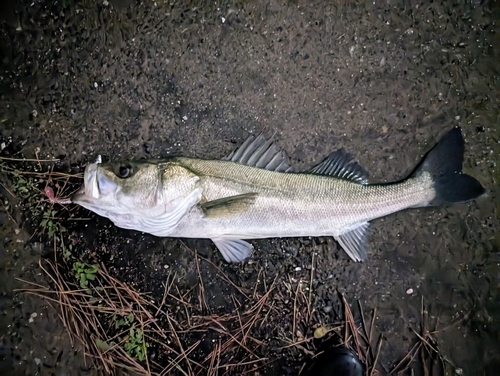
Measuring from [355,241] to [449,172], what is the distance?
2.73 feet

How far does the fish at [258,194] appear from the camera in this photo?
279 centimetres

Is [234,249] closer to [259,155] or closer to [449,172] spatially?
[259,155]

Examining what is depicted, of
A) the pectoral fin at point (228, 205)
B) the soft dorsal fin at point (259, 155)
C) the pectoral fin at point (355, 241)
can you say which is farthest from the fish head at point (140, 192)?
the pectoral fin at point (355, 241)

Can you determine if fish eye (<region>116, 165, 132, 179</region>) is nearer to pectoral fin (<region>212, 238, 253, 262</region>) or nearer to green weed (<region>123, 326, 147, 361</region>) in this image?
pectoral fin (<region>212, 238, 253, 262</region>)

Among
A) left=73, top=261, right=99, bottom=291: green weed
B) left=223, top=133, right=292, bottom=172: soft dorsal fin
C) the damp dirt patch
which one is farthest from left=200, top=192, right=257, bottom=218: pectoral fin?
left=73, top=261, right=99, bottom=291: green weed

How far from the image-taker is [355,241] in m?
3.14

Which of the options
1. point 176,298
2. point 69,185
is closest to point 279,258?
point 176,298

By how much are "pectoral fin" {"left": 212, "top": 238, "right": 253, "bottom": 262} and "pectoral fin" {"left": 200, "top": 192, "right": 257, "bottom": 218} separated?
0.95 feet

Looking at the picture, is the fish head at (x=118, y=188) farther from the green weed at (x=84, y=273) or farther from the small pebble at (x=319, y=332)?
the small pebble at (x=319, y=332)

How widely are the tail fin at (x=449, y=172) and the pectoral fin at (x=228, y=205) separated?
123 cm

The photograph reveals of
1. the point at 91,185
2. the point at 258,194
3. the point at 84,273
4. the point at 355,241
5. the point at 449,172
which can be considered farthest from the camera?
the point at 84,273

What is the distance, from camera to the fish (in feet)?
9.14

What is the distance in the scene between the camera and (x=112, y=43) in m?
3.33

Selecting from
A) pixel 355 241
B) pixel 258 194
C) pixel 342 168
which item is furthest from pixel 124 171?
pixel 355 241
